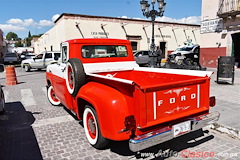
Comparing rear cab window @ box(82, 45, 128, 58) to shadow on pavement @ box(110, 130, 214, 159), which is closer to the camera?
shadow on pavement @ box(110, 130, 214, 159)

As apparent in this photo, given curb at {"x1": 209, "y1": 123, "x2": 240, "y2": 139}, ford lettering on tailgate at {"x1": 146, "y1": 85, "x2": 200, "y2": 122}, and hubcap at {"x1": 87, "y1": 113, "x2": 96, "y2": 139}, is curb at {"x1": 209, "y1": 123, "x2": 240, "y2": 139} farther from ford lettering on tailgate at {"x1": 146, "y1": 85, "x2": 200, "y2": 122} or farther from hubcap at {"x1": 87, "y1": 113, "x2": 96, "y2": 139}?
hubcap at {"x1": 87, "y1": 113, "x2": 96, "y2": 139}

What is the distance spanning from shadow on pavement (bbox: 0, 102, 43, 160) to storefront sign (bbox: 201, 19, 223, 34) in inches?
569

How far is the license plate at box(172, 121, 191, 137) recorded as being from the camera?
2934 millimetres

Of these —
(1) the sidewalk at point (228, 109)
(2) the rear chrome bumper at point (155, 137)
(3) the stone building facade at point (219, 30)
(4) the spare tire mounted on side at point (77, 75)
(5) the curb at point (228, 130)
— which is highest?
(3) the stone building facade at point (219, 30)

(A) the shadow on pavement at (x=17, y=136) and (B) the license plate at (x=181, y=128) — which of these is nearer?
(B) the license plate at (x=181, y=128)

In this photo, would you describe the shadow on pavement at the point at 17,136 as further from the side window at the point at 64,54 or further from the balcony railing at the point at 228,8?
Result: the balcony railing at the point at 228,8

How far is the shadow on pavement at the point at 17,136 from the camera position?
3.34 m

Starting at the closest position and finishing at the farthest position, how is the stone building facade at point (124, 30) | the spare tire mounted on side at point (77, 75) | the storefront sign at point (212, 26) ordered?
the spare tire mounted on side at point (77, 75) < the storefront sign at point (212, 26) < the stone building facade at point (124, 30)

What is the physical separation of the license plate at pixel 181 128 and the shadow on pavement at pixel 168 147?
51cm

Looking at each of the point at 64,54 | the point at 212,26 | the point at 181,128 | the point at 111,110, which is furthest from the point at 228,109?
the point at 212,26

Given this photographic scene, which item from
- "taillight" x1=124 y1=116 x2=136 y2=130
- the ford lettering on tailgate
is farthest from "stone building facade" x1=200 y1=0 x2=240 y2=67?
"taillight" x1=124 y1=116 x2=136 y2=130

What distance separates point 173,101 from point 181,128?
44 centimetres

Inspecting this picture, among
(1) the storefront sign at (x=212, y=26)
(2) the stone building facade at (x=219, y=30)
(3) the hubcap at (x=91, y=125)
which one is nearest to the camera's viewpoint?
(3) the hubcap at (x=91, y=125)

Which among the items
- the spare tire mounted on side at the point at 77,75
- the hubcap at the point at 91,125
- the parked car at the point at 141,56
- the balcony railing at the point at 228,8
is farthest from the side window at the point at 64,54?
the parked car at the point at 141,56
